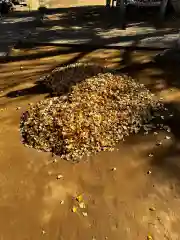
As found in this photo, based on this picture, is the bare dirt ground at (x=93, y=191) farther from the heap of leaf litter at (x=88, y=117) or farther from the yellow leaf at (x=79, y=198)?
the heap of leaf litter at (x=88, y=117)

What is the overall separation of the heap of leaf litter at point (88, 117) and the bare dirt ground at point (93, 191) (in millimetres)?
237

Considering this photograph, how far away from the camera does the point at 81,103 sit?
7.27m

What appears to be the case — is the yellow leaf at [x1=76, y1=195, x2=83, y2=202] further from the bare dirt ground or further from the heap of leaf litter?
the heap of leaf litter

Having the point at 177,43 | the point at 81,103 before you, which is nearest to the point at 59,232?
the point at 81,103

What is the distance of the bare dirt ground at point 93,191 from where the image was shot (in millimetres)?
4902

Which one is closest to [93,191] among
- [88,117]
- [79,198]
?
[79,198]

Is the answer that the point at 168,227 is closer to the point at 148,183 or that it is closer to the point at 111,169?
the point at 148,183

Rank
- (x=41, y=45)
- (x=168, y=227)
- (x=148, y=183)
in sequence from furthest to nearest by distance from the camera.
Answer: (x=41, y=45) < (x=148, y=183) < (x=168, y=227)

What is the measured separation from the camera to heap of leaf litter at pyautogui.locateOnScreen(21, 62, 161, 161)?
20.9ft

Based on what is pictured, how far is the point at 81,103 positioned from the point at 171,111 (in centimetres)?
209

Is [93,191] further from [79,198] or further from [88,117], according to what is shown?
[88,117]

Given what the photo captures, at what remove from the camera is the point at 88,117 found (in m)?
6.87

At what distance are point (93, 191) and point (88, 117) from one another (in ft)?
6.13

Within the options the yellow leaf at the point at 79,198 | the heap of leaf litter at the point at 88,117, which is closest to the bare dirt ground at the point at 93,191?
the yellow leaf at the point at 79,198
